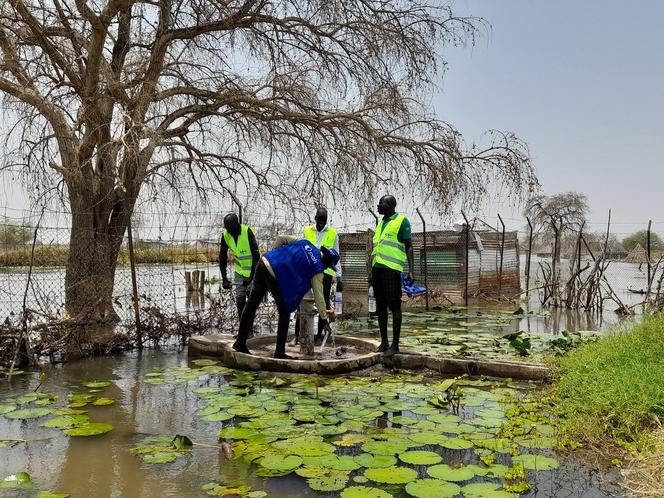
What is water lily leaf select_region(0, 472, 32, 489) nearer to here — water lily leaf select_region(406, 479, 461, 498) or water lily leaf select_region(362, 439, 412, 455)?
water lily leaf select_region(362, 439, 412, 455)

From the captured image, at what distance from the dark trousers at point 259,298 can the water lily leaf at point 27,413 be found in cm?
219

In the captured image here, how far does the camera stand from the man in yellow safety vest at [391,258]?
5969 mm

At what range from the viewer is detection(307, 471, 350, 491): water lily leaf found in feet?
9.62

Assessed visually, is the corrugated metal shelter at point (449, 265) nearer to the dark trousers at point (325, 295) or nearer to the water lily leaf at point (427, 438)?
the dark trousers at point (325, 295)

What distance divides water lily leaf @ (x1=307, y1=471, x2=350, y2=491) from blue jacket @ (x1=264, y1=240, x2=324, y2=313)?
9.17 feet

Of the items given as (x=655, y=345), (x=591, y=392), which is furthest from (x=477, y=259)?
(x=591, y=392)

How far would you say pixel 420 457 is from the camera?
3334 mm

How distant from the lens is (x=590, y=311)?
12.0 m

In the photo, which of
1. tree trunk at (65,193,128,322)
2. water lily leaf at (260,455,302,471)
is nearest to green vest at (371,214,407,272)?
water lily leaf at (260,455,302,471)

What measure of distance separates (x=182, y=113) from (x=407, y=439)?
693 centimetres

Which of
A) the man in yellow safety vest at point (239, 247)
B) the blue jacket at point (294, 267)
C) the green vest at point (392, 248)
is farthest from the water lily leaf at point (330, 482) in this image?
the man in yellow safety vest at point (239, 247)

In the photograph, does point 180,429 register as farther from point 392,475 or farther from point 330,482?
point 392,475

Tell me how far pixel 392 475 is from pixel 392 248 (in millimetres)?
3226

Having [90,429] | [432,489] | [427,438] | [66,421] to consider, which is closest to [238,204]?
[66,421]
